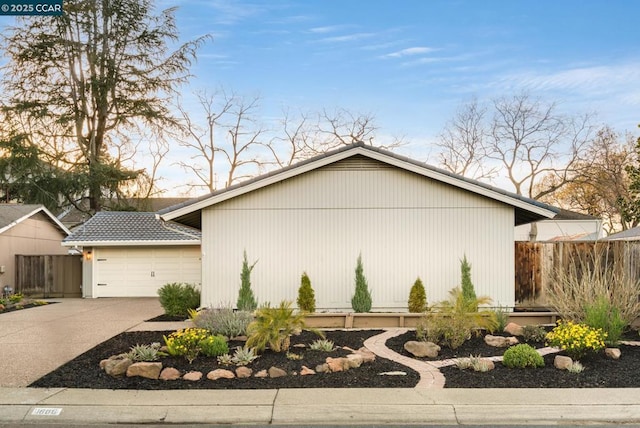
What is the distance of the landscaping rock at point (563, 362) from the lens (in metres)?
8.07

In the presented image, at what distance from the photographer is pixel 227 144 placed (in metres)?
36.3

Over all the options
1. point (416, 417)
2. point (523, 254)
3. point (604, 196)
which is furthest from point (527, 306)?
point (604, 196)

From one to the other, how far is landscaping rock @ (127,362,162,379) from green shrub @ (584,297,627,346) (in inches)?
277

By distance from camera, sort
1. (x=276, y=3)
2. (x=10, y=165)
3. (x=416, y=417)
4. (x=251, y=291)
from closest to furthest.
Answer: (x=416, y=417) < (x=251, y=291) < (x=276, y=3) < (x=10, y=165)

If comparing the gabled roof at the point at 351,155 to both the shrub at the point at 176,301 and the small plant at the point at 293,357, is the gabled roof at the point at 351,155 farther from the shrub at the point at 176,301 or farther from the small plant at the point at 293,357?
the small plant at the point at 293,357

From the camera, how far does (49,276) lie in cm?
2242

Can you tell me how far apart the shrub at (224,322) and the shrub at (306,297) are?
2.97 m

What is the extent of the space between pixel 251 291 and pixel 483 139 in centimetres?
2978

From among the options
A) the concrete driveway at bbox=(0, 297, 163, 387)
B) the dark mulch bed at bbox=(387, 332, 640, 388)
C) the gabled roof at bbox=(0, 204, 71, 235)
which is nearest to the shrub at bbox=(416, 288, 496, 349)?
the dark mulch bed at bbox=(387, 332, 640, 388)

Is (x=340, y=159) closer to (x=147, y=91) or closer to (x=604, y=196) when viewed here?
(x=147, y=91)

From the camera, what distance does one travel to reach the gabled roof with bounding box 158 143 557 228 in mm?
13641

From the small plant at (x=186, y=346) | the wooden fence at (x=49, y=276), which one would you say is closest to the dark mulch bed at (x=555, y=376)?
the small plant at (x=186, y=346)

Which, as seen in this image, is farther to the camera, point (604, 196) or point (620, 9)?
point (604, 196)

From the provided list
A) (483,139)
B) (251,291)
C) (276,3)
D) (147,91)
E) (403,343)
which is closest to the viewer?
(403,343)
